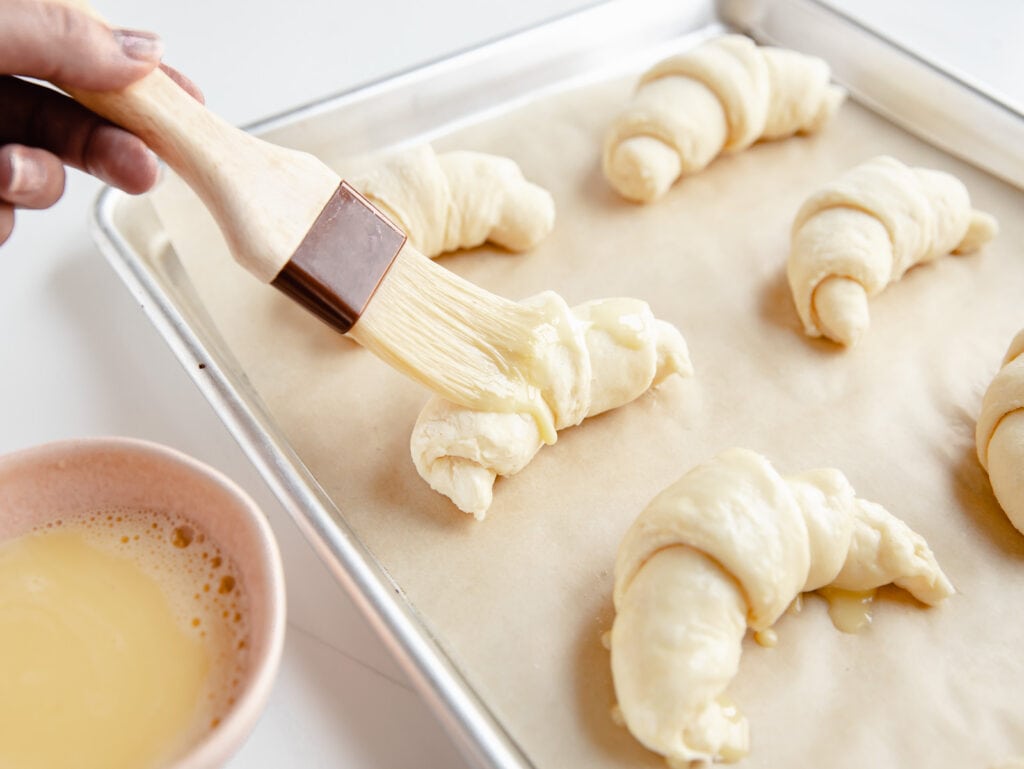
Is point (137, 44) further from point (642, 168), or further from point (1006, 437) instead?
point (1006, 437)

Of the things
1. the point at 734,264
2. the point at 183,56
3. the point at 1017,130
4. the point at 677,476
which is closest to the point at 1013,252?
the point at 1017,130

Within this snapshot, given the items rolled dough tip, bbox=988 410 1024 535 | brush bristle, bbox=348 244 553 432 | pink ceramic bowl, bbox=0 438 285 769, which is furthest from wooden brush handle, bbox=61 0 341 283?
rolled dough tip, bbox=988 410 1024 535

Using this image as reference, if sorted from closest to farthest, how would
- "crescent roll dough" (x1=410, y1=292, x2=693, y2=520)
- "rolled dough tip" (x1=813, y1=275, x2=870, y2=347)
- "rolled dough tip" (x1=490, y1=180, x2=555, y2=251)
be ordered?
1. "crescent roll dough" (x1=410, y1=292, x2=693, y2=520)
2. "rolled dough tip" (x1=813, y1=275, x2=870, y2=347)
3. "rolled dough tip" (x1=490, y1=180, x2=555, y2=251)

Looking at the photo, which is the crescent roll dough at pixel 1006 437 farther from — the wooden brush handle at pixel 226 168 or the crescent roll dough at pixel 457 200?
the wooden brush handle at pixel 226 168

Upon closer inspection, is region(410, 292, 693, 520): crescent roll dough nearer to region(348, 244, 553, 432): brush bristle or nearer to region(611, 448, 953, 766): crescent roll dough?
region(348, 244, 553, 432): brush bristle

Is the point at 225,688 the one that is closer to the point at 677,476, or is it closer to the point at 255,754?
the point at 255,754

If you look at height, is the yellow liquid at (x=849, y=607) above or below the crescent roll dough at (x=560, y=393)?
below

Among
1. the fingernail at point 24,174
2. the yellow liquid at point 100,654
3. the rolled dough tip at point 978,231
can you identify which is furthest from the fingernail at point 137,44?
the rolled dough tip at point 978,231

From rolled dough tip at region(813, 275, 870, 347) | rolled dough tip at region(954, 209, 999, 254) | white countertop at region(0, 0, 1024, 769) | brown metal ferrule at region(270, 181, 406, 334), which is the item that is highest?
brown metal ferrule at region(270, 181, 406, 334)
